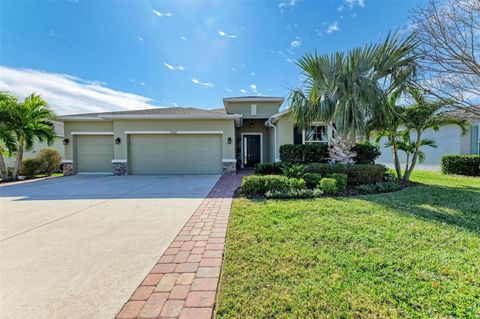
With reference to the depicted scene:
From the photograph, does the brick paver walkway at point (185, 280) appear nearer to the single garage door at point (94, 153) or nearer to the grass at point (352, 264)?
the grass at point (352, 264)

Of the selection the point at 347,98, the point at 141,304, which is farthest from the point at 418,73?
the point at 141,304

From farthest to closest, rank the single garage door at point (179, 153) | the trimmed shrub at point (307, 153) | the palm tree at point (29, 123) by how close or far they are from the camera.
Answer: the single garage door at point (179, 153), the palm tree at point (29, 123), the trimmed shrub at point (307, 153)

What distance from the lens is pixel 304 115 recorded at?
8.04 metres

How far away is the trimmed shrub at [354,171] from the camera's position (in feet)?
24.0

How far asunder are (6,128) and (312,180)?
1482 cm

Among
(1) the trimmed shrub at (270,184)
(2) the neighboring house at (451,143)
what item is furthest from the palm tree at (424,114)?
(2) the neighboring house at (451,143)

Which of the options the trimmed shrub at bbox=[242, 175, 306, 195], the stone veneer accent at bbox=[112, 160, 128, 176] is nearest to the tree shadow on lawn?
the trimmed shrub at bbox=[242, 175, 306, 195]

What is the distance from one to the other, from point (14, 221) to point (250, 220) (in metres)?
5.05

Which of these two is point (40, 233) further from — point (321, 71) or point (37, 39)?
point (37, 39)

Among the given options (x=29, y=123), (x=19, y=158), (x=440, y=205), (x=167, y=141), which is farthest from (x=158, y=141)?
(x=440, y=205)

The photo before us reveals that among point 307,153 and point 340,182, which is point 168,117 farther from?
point 340,182

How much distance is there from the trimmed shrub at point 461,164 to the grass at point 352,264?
335 inches

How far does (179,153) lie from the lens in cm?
1155

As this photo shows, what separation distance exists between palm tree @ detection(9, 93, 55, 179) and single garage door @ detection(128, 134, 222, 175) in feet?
15.2
